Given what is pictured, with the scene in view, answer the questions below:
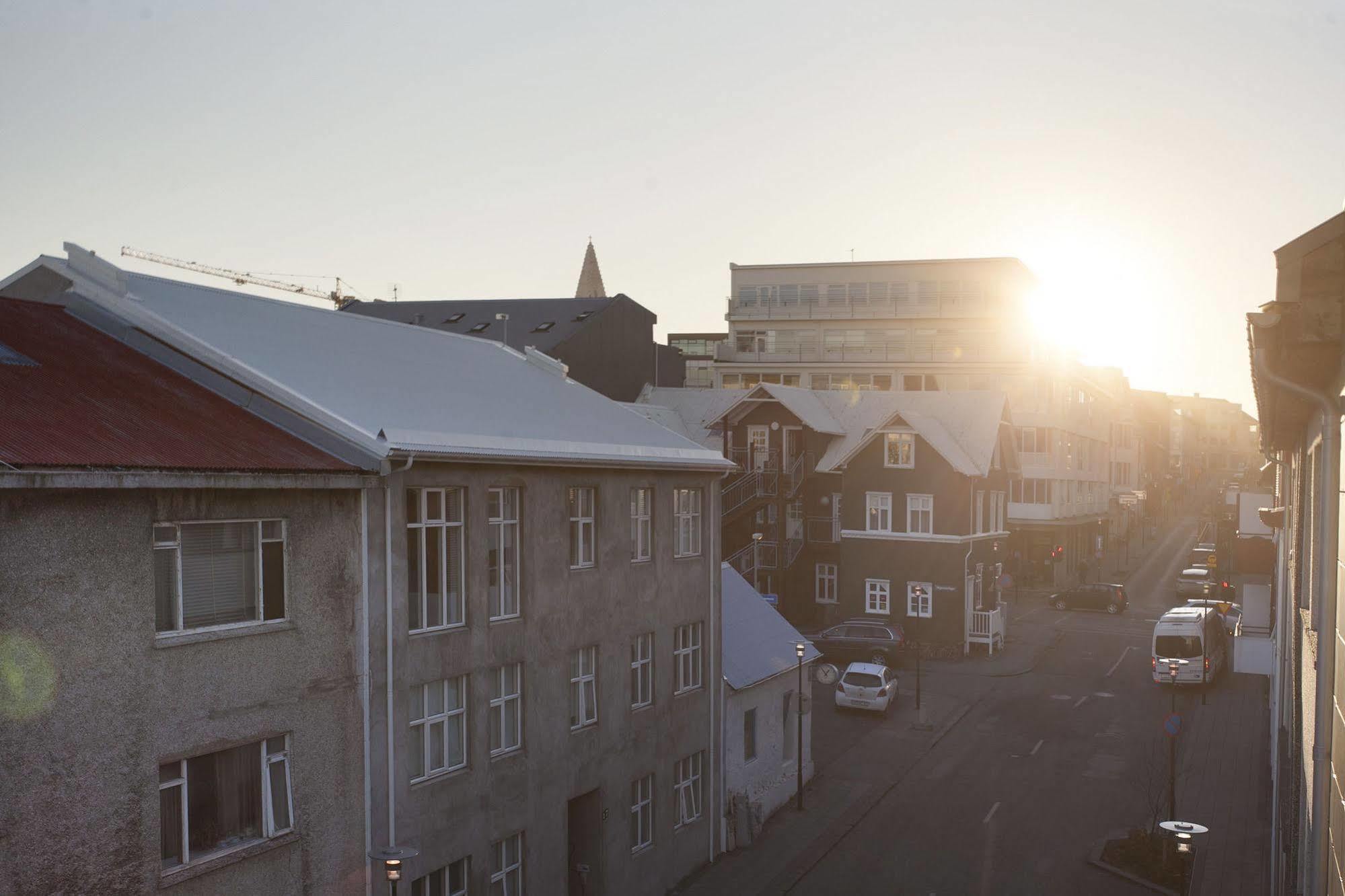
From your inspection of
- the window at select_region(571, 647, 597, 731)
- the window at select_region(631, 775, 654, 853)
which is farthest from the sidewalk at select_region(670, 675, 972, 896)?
the window at select_region(571, 647, 597, 731)

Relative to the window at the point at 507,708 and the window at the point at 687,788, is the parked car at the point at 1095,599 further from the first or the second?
the window at the point at 507,708

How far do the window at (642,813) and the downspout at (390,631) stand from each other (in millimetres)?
7646

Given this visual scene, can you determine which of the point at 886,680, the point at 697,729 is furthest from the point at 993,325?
the point at 697,729

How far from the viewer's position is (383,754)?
659 inches

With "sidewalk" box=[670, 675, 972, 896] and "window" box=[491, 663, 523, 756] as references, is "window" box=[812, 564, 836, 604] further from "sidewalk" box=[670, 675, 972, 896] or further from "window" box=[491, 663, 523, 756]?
"window" box=[491, 663, 523, 756]

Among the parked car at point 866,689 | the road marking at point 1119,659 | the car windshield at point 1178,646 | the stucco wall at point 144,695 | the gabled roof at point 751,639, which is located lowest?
the road marking at point 1119,659

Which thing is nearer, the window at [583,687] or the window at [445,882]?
the window at [445,882]

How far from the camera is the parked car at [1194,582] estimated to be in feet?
219

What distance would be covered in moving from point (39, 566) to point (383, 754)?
5914 millimetres

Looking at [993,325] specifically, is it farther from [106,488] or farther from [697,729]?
[106,488]

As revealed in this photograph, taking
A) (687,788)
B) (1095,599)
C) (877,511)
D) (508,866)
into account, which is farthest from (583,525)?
(1095,599)

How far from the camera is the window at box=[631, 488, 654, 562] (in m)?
24.0

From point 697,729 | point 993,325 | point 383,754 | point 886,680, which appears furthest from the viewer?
point 993,325

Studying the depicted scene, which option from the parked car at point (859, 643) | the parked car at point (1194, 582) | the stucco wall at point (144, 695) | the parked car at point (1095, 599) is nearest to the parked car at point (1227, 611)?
the parked car at point (1095, 599)
